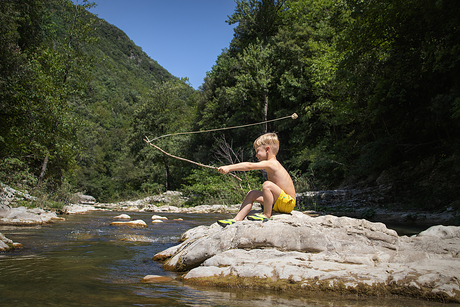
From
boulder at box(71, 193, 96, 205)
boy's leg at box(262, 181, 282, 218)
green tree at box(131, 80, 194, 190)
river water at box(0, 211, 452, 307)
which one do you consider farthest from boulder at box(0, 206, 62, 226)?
green tree at box(131, 80, 194, 190)

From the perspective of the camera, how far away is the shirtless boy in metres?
4.11

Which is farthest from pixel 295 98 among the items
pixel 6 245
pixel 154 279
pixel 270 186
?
pixel 154 279

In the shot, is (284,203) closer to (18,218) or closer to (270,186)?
(270,186)

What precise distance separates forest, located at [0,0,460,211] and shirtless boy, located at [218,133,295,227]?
5129 millimetres

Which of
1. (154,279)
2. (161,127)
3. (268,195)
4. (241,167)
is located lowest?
(154,279)

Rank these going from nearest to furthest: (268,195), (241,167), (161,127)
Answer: (241,167) → (268,195) → (161,127)

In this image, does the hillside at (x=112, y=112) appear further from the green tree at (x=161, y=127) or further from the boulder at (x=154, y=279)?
the boulder at (x=154, y=279)

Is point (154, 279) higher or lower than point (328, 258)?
lower

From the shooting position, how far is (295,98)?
2108 centimetres

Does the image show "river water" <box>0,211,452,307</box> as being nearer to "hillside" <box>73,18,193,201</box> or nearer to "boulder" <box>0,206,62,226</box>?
"boulder" <box>0,206,62,226</box>

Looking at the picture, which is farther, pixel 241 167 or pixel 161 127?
pixel 161 127

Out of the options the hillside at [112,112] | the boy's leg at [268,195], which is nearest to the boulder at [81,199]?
the hillside at [112,112]

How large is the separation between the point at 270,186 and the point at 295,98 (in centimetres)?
1798

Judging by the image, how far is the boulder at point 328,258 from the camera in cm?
287
